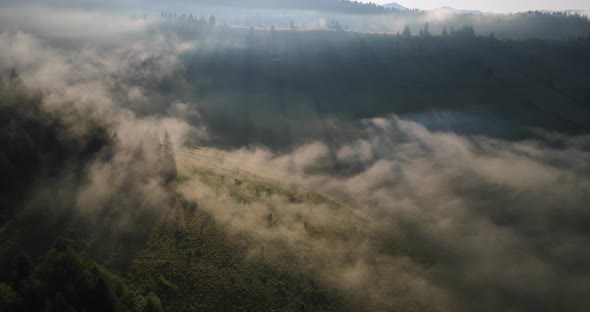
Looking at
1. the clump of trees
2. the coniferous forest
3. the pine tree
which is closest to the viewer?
the clump of trees

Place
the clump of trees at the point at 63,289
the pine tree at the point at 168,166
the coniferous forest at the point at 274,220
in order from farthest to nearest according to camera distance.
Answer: the pine tree at the point at 168,166 < the coniferous forest at the point at 274,220 < the clump of trees at the point at 63,289

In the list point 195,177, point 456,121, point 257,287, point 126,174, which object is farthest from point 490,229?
point 456,121

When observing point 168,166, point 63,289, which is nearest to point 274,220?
point 168,166

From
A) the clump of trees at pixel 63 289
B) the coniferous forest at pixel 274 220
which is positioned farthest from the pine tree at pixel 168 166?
the clump of trees at pixel 63 289

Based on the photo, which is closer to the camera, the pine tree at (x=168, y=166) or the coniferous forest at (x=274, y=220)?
the coniferous forest at (x=274, y=220)

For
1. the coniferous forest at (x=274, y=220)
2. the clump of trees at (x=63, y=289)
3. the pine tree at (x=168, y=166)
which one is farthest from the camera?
the pine tree at (x=168, y=166)

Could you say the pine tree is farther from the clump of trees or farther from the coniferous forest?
the clump of trees

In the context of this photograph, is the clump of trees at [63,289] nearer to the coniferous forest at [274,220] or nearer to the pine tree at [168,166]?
the coniferous forest at [274,220]

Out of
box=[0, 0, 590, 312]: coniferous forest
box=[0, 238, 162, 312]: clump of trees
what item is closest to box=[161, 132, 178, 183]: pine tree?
box=[0, 0, 590, 312]: coniferous forest

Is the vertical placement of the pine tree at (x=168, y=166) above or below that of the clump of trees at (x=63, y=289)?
above

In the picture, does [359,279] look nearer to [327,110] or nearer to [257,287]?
[257,287]

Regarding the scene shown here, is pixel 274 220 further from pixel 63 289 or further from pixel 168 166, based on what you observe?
pixel 63 289
